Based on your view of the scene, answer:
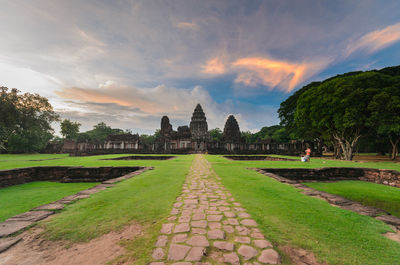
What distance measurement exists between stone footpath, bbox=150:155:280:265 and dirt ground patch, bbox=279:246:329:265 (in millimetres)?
159

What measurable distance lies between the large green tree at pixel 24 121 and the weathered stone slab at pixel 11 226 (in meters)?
41.3

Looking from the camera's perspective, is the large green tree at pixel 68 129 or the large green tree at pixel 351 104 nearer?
the large green tree at pixel 351 104

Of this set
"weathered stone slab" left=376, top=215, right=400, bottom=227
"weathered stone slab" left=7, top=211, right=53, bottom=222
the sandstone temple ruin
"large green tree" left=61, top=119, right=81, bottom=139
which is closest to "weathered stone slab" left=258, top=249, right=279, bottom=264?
"weathered stone slab" left=376, top=215, right=400, bottom=227

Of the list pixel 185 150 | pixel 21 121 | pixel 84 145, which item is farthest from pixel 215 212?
pixel 21 121

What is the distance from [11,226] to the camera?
2.45 metres

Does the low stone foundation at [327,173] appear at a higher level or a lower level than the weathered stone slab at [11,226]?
lower

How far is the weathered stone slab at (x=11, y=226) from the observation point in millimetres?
2271

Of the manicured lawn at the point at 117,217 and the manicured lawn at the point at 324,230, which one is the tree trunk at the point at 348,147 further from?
the manicured lawn at the point at 117,217

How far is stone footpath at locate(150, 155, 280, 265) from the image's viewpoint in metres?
1.71

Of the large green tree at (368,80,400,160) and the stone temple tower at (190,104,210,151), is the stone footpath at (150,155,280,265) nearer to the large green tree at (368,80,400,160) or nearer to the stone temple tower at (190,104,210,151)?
the large green tree at (368,80,400,160)

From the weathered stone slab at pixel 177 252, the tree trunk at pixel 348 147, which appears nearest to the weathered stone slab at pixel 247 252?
the weathered stone slab at pixel 177 252

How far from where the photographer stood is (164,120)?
165 ft

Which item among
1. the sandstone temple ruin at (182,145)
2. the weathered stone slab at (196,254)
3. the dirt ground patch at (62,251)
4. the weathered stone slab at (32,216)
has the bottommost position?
the dirt ground patch at (62,251)

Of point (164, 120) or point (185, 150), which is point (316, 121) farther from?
point (164, 120)
